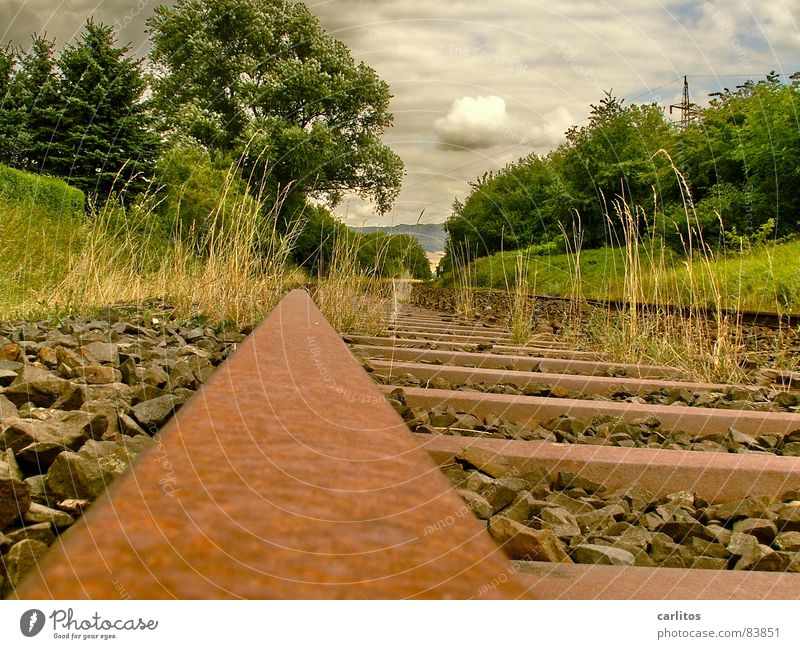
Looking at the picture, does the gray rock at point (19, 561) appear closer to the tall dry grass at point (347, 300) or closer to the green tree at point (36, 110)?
the tall dry grass at point (347, 300)

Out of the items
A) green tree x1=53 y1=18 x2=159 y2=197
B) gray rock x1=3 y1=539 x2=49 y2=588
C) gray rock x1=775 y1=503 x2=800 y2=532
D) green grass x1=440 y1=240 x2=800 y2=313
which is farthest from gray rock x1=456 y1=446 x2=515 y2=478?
green tree x1=53 y1=18 x2=159 y2=197

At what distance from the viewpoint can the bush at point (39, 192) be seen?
33.3 ft

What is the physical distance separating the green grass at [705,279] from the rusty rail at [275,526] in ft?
11.1

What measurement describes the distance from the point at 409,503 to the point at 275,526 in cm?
12

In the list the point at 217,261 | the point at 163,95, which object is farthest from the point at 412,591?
the point at 163,95

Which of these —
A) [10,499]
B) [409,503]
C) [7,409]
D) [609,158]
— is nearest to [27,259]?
[7,409]

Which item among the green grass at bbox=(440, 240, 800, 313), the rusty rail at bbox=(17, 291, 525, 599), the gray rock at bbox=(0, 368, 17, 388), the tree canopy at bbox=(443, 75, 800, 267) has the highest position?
the tree canopy at bbox=(443, 75, 800, 267)

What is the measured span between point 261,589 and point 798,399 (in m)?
2.99

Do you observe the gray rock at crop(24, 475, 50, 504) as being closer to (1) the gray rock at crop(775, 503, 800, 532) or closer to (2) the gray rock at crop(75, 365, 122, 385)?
(2) the gray rock at crop(75, 365, 122, 385)

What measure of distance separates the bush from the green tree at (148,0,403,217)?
4049mm

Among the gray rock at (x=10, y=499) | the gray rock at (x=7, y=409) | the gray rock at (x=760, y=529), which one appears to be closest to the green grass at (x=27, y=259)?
the gray rock at (x=7, y=409)

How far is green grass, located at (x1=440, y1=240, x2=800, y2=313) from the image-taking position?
4680 millimetres

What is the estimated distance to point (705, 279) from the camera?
8.62 meters

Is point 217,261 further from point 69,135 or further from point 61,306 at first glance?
point 69,135
